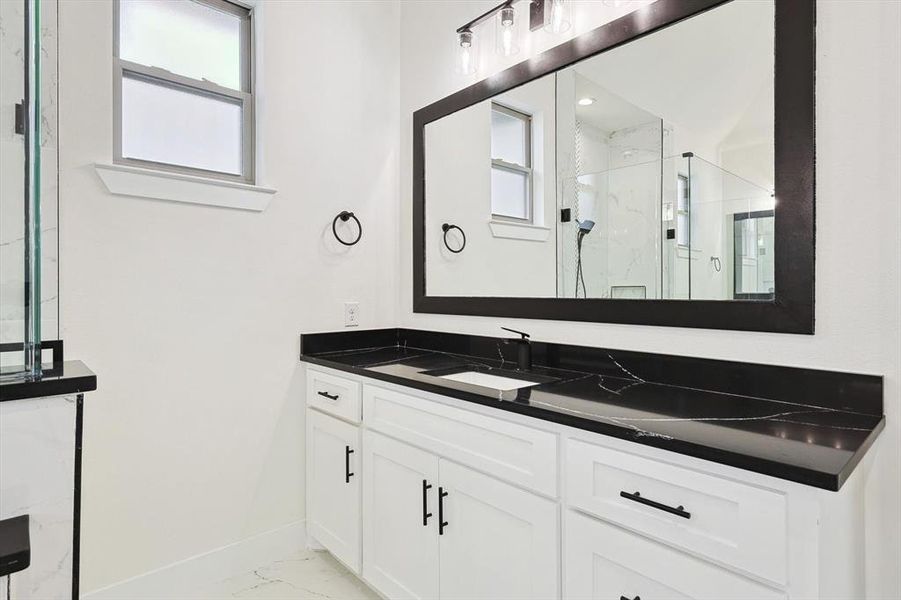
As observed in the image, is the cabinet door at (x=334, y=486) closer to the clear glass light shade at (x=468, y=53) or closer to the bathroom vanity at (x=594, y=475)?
the bathroom vanity at (x=594, y=475)

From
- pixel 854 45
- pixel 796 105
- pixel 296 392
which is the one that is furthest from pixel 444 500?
pixel 854 45

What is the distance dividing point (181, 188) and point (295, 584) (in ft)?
5.35

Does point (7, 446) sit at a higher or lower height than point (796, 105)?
lower

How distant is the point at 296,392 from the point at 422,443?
895mm

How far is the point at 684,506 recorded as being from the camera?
3.40ft

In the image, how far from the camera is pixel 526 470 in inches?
53.0

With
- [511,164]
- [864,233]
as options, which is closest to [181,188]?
[511,164]

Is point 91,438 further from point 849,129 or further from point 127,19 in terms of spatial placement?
point 849,129

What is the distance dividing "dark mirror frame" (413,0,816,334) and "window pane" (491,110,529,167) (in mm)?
241

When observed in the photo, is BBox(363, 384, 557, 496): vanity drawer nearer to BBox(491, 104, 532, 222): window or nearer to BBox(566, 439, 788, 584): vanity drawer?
BBox(566, 439, 788, 584): vanity drawer

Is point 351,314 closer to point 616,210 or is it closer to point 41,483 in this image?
point 616,210

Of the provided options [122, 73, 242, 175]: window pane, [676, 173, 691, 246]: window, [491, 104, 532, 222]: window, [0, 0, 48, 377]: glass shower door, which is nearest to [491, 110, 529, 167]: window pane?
[491, 104, 532, 222]: window

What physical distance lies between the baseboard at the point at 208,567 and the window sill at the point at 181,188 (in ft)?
4.62

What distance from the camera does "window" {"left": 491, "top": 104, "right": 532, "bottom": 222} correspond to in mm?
2051
